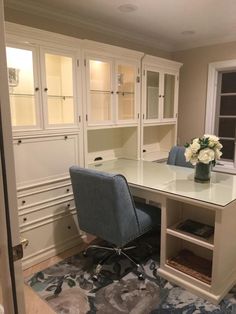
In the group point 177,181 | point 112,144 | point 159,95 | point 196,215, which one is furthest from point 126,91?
point 196,215

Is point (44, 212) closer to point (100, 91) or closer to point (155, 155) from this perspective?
point (100, 91)

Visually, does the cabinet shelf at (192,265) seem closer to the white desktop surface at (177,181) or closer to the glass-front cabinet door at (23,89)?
the white desktop surface at (177,181)

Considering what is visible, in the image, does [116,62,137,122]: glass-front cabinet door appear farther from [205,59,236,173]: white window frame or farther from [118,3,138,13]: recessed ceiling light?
[205,59,236,173]: white window frame

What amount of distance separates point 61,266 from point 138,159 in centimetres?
160

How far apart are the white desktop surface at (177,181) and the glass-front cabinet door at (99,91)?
22.1 inches

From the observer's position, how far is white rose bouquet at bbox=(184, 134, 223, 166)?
6.88 ft

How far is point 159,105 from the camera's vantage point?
11.7ft

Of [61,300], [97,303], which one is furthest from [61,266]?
[97,303]

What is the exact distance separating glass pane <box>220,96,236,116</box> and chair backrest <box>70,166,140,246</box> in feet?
7.89

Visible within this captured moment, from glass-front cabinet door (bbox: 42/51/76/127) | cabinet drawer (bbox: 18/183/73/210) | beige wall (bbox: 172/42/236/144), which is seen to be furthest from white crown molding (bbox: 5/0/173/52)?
cabinet drawer (bbox: 18/183/73/210)

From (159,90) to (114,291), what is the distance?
252 cm

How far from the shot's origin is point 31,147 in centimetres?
229

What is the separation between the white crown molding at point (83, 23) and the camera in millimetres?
2330

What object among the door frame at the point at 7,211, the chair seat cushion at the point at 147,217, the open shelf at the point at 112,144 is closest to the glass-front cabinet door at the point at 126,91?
the open shelf at the point at 112,144
